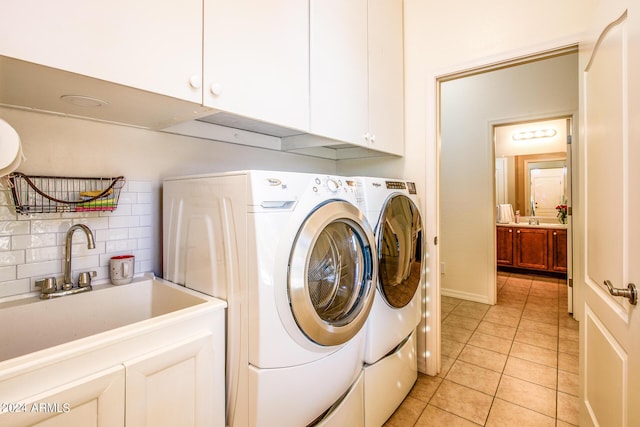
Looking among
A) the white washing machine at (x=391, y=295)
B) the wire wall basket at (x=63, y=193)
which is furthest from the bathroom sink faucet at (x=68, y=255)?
the white washing machine at (x=391, y=295)

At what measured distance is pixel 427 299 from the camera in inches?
81.7

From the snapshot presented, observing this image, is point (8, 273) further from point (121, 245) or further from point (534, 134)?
point (534, 134)

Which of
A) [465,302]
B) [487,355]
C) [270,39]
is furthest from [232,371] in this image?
[465,302]

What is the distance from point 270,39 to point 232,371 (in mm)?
1297

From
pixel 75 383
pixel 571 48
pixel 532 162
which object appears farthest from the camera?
pixel 532 162

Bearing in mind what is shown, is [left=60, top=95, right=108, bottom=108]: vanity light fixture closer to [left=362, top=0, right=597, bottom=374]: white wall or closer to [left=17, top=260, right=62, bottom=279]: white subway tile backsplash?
[left=17, top=260, right=62, bottom=279]: white subway tile backsplash

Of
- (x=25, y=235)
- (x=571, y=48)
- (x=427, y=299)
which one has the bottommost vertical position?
(x=427, y=299)

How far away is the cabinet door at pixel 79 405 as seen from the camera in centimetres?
66

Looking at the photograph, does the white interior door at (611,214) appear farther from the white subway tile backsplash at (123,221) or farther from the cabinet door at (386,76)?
the white subway tile backsplash at (123,221)

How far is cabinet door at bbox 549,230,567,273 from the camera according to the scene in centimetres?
423

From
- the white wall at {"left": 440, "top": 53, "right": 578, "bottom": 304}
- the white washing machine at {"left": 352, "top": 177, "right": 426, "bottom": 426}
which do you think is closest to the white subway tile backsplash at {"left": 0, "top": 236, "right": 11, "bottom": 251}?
the white washing machine at {"left": 352, "top": 177, "right": 426, "bottom": 426}

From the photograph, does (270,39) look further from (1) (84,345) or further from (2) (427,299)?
(2) (427,299)

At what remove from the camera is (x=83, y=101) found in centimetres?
100

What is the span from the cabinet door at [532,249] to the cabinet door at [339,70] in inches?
160
